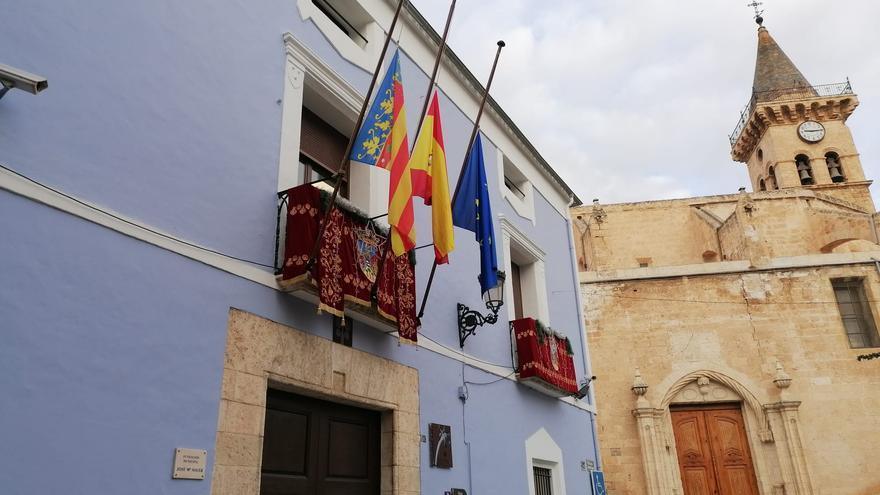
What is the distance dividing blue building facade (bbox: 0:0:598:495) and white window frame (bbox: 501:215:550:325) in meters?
2.37

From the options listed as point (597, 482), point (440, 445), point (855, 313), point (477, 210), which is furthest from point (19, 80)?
point (855, 313)

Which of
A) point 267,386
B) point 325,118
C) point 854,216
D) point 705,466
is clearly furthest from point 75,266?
point 854,216

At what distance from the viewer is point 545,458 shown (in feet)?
26.6

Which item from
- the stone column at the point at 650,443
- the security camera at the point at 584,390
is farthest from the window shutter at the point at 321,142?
the stone column at the point at 650,443

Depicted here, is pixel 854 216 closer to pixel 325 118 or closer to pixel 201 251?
pixel 325 118

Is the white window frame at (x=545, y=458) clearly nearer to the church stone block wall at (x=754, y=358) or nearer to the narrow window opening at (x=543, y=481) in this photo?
the narrow window opening at (x=543, y=481)

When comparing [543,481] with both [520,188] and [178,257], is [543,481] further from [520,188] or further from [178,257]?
[178,257]

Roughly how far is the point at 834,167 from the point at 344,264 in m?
31.9

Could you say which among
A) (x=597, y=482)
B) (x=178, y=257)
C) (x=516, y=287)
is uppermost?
(x=516, y=287)

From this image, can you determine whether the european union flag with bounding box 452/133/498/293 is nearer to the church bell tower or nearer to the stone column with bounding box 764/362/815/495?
the stone column with bounding box 764/362/815/495

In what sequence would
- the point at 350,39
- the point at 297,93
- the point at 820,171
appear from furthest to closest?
the point at 820,171 → the point at 350,39 → the point at 297,93

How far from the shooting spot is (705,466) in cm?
1368

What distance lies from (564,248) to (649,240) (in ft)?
44.5

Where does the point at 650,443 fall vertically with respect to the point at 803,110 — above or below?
below
